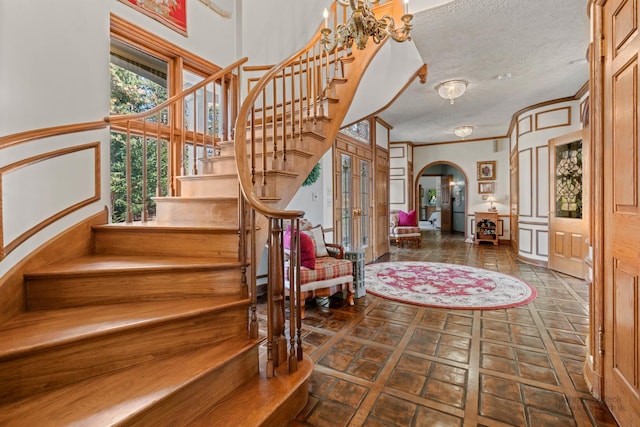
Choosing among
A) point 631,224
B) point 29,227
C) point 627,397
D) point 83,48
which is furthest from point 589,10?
point 29,227

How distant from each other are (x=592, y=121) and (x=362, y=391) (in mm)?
2153

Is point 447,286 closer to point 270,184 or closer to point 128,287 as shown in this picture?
point 270,184

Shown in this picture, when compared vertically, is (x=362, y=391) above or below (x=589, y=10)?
below

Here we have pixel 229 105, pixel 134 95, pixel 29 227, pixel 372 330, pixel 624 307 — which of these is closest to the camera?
pixel 624 307

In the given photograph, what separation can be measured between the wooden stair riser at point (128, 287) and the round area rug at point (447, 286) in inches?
93.8

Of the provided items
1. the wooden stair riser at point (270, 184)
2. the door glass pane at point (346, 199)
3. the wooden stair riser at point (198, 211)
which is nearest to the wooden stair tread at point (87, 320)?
the wooden stair riser at point (198, 211)

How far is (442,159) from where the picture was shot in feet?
29.1

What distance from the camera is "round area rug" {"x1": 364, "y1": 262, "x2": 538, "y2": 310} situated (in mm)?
3361

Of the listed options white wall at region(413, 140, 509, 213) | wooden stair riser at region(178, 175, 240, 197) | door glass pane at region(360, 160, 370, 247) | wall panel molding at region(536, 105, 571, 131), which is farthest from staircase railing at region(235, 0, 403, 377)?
white wall at region(413, 140, 509, 213)

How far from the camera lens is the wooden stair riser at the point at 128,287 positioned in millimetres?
1518

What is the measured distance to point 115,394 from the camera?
112cm

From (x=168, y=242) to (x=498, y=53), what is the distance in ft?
13.8

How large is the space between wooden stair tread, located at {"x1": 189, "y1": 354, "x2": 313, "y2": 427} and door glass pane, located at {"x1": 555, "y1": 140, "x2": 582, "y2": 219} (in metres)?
5.10

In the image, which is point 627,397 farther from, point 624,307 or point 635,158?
point 635,158
